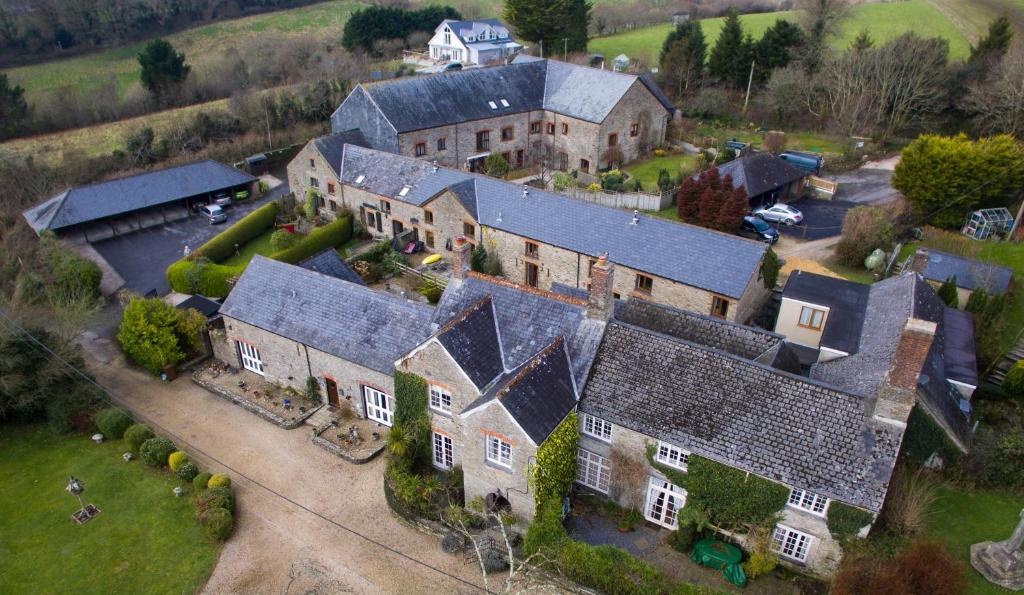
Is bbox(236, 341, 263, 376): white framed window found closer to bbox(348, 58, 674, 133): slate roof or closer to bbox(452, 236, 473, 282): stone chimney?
bbox(452, 236, 473, 282): stone chimney

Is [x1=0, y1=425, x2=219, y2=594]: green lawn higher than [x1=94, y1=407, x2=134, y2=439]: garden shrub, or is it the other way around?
[x1=94, y1=407, x2=134, y2=439]: garden shrub

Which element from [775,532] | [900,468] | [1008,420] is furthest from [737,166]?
[775,532]

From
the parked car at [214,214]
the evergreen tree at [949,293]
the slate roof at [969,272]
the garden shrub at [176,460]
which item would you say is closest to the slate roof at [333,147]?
the parked car at [214,214]

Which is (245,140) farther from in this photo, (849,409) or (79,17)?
(849,409)

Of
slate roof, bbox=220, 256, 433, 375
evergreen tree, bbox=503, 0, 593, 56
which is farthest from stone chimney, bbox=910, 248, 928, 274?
evergreen tree, bbox=503, 0, 593, 56

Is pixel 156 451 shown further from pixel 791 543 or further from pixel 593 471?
pixel 791 543

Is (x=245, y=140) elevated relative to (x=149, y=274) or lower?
elevated

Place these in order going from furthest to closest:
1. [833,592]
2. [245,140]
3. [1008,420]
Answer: [245,140] < [1008,420] < [833,592]
